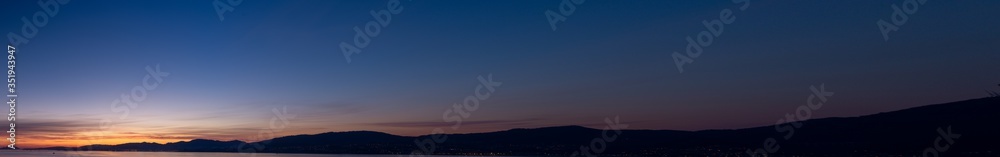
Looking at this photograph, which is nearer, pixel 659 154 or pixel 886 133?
pixel 659 154

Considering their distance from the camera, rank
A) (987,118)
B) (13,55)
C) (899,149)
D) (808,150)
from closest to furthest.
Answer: (13,55)
(899,149)
(808,150)
(987,118)

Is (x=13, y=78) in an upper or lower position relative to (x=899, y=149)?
lower

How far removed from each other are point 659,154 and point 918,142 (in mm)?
56702

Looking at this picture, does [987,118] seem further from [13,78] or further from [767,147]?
[13,78]

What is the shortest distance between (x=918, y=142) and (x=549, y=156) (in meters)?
85.6

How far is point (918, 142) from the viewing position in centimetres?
16012

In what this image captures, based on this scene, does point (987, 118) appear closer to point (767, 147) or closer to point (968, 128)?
point (968, 128)

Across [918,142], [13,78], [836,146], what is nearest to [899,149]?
[918,142]

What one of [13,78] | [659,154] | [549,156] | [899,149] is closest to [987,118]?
[899,149]

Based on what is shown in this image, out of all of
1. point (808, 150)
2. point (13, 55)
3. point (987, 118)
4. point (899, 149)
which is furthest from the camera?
point (987, 118)

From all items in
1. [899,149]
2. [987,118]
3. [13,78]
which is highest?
[987,118]

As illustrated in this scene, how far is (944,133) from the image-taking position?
569 feet

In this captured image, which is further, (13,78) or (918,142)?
(918,142)

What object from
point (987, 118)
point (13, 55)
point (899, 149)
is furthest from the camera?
point (987, 118)
